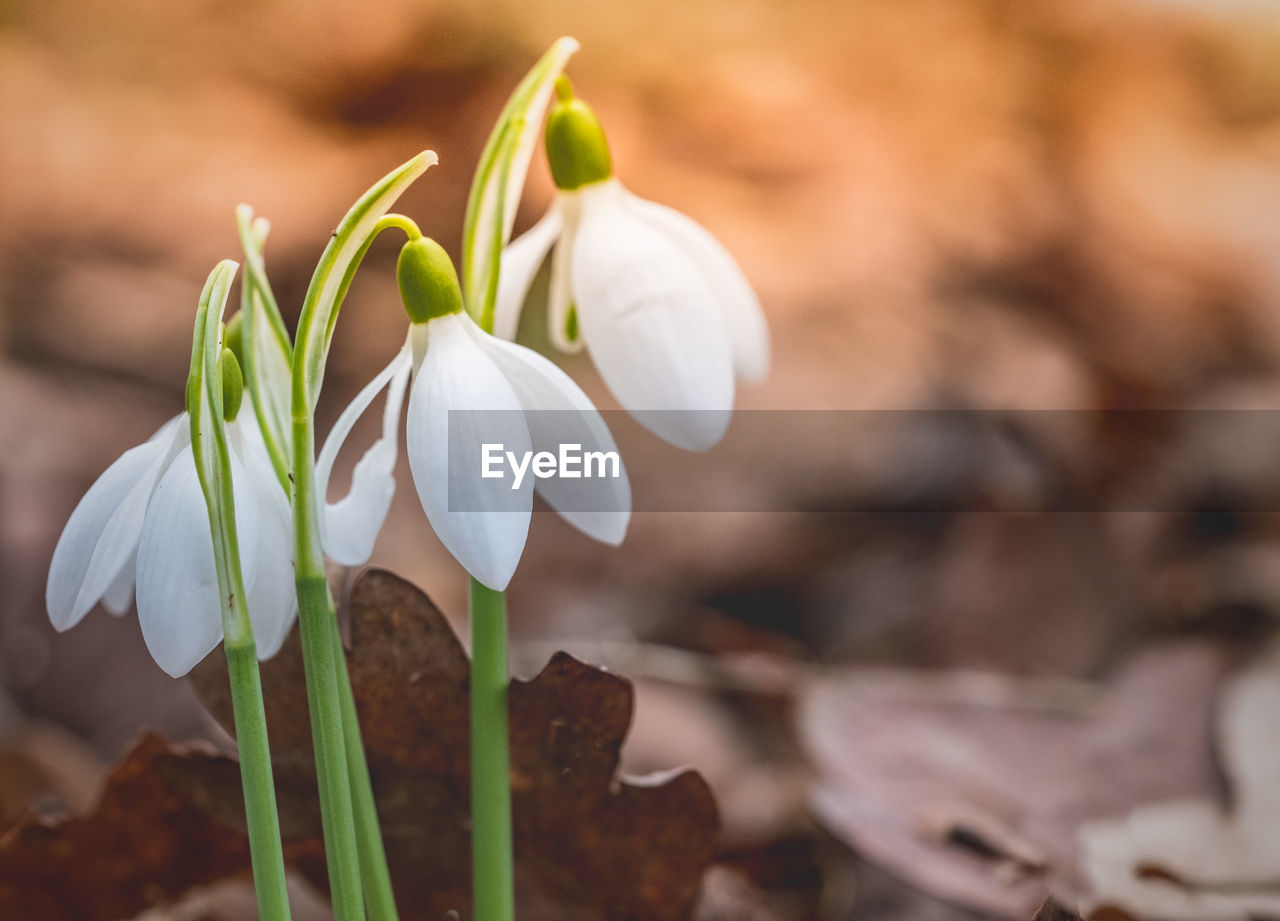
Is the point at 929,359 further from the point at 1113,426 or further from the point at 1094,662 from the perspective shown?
the point at 1094,662

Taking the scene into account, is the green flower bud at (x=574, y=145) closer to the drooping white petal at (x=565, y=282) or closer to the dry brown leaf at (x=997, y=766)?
the drooping white petal at (x=565, y=282)

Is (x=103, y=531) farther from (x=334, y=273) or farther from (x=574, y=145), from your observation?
(x=574, y=145)

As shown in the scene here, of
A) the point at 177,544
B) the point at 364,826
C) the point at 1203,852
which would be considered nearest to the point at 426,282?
the point at 177,544

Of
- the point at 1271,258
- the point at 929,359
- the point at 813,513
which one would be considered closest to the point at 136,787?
the point at 813,513

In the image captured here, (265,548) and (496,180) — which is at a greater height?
(496,180)

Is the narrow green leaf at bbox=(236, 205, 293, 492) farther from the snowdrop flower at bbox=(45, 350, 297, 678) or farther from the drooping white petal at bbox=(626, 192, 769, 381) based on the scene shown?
the drooping white petal at bbox=(626, 192, 769, 381)

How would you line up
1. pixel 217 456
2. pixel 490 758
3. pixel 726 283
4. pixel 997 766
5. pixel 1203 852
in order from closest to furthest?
pixel 217 456
pixel 490 758
pixel 726 283
pixel 1203 852
pixel 997 766
